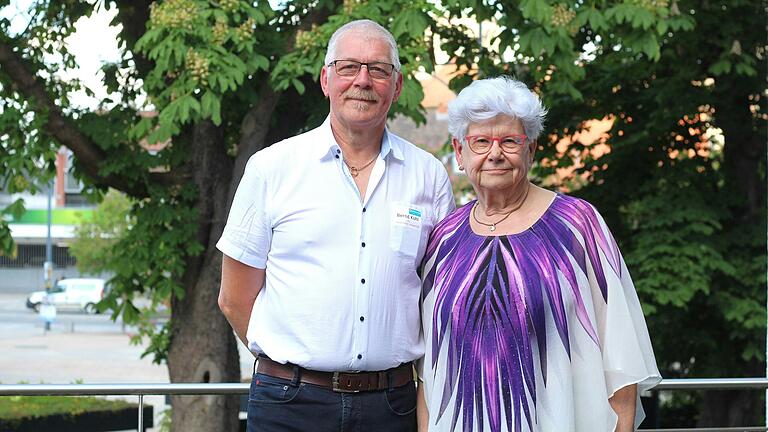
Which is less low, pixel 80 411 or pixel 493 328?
pixel 493 328

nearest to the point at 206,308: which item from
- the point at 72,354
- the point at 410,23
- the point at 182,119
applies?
the point at 182,119

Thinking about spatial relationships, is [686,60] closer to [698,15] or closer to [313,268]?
[698,15]

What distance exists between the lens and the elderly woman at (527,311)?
2564 millimetres

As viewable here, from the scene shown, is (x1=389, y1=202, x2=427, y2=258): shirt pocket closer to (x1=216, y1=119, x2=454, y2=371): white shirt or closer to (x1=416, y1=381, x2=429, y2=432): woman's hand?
(x1=216, y1=119, x2=454, y2=371): white shirt

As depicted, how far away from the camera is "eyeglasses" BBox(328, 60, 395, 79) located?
2.86 metres

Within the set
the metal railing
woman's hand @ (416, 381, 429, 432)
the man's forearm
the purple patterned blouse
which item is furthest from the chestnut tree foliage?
the purple patterned blouse

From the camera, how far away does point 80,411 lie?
11617mm

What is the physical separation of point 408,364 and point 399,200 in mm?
445

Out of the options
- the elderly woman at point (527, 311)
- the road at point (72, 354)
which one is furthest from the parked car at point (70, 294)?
the elderly woman at point (527, 311)

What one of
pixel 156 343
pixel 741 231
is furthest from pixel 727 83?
pixel 156 343

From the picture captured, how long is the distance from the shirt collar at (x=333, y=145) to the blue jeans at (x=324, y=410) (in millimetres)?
620

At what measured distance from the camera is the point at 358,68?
286 cm

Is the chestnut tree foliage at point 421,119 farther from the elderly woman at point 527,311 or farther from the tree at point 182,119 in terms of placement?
the elderly woman at point 527,311

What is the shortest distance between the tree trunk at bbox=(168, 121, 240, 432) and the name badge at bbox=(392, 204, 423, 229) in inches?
246
